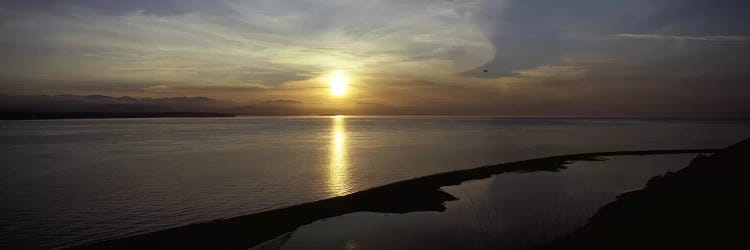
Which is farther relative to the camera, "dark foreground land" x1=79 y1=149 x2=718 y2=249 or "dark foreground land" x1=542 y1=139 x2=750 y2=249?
"dark foreground land" x1=79 y1=149 x2=718 y2=249

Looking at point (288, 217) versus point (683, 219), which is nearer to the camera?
point (683, 219)

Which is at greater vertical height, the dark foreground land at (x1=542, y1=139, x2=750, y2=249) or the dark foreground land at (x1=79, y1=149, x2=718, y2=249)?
the dark foreground land at (x1=542, y1=139, x2=750, y2=249)

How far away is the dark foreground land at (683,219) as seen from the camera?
42.8ft

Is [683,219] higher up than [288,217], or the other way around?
[683,219]

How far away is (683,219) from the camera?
15.2m

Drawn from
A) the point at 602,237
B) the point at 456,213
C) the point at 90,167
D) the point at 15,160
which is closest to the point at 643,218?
the point at 602,237

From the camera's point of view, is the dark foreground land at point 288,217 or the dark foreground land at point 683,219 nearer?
the dark foreground land at point 683,219

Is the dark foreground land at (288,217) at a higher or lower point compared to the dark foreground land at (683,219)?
lower

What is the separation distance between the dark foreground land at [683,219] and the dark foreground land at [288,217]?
10.2 meters

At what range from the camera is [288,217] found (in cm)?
2275

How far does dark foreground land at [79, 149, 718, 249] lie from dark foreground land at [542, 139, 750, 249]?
10.2m

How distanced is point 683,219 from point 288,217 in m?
17.5

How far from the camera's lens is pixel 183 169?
4316 centimetres

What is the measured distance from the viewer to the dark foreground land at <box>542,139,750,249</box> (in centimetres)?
1305
